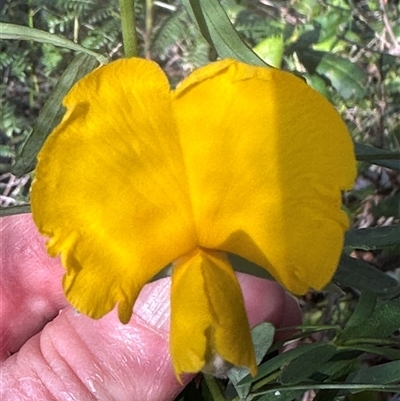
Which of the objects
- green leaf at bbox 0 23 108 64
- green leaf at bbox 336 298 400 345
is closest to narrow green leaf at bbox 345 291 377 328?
green leaf at bbox 336 298 400 345

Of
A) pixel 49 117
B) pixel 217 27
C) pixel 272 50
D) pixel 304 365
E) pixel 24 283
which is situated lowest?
pixel 24 283

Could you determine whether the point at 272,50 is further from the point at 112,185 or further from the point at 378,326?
the point at 112,185

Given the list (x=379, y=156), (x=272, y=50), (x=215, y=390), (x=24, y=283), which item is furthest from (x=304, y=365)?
(x=272, y=50)

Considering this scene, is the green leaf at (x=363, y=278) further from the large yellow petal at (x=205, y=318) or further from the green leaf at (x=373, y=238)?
the large yellow petal at (x=205, y=318)

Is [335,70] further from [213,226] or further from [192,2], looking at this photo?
[213,226]

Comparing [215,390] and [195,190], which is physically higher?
[195,190]

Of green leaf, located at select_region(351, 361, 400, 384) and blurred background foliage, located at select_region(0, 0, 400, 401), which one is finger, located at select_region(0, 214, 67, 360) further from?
green leaf, located at select_region(351, 361, 400, 384)

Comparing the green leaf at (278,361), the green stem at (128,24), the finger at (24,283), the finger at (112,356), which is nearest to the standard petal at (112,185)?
the green stem at (128,24)
